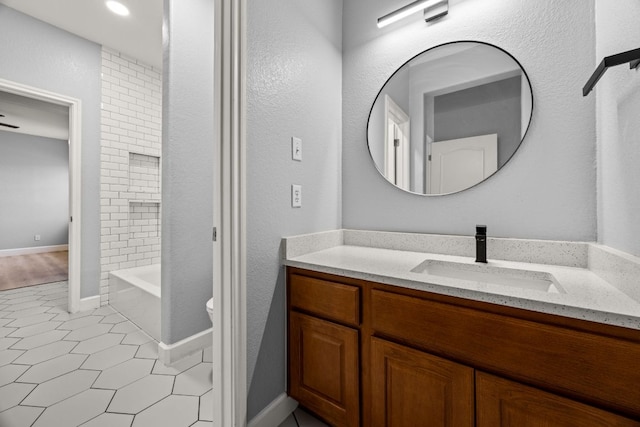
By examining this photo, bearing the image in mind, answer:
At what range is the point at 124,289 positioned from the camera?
253 centimetres

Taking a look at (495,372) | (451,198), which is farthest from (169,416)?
(451,198)

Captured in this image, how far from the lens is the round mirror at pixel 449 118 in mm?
1359

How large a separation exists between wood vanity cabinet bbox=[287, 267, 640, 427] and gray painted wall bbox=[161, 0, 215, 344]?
0.98 meters

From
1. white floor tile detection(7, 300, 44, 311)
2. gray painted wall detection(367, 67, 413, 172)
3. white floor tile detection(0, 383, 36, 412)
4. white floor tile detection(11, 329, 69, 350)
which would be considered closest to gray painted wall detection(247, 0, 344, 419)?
gray painted wall detection(367, 67, 413, 172)

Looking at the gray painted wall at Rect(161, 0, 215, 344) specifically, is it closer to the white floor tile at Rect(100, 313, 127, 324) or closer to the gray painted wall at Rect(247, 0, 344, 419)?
the gray painted wall at Rect(247, 0, 344, 419)

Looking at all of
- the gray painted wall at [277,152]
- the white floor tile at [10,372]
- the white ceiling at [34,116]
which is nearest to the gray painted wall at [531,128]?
the gray painted wall at [277,152]

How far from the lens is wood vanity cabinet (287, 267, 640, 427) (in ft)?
2.28

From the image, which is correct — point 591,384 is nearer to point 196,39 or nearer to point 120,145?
point 196,39

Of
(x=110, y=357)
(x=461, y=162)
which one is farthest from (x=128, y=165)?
(x=461, y=162)

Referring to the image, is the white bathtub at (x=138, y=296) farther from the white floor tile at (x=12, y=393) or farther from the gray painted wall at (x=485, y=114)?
the gray painted wall at (x=485, y=114)

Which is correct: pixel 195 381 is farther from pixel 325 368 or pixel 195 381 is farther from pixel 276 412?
pixel 325 368

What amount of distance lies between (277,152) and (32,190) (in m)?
7.94

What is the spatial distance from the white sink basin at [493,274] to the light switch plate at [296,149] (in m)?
0.82

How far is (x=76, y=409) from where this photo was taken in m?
1.38
